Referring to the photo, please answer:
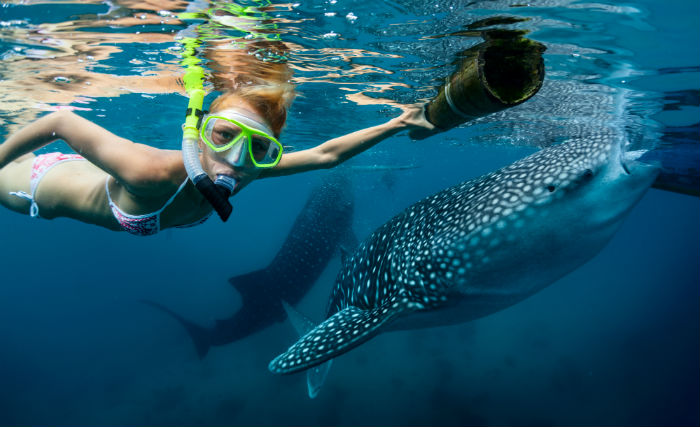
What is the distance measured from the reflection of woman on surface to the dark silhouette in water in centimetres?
335

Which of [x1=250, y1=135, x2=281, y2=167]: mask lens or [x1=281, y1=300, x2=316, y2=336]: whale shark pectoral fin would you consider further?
[x1=281, y1=300, x2=316, y2=336]: whale shark pectoral fin

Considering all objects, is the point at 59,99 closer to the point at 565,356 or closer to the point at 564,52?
the point at 564,52

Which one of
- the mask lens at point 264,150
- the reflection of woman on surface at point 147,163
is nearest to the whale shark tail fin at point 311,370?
the reflection of woman on surface at point 147,163

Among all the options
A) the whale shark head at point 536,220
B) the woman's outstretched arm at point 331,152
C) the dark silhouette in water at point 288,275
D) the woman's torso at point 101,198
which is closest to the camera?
the whale shark head at point 536,220

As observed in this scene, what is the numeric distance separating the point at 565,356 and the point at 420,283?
14154 mm

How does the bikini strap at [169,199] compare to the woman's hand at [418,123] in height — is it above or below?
below

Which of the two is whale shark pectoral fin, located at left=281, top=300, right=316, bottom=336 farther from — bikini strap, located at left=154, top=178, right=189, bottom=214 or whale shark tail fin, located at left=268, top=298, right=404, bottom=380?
bikini strap, located at left=154, top=178, right=189, bottom=214

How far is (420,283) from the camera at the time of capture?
3088 mm

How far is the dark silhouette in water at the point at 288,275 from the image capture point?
786 cm

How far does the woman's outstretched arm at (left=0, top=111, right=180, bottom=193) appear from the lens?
9.77ft

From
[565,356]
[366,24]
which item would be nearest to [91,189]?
[366,24]

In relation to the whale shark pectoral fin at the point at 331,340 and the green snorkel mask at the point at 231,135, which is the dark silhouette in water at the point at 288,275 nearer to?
the whale shark pectoral fin at the point at 331,340

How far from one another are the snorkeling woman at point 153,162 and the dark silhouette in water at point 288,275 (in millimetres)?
3313

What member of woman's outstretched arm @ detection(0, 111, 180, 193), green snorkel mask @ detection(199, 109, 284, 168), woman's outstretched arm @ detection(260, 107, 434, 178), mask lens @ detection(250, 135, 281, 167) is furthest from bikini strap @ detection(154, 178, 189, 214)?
woman's outstretched arm @ detection(260, 107, 434, 178)
